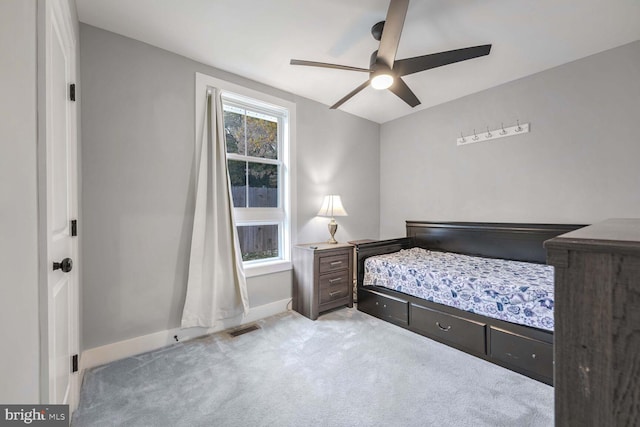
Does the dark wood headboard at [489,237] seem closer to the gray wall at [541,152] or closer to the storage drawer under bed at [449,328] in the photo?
the gray wall at [541,152]

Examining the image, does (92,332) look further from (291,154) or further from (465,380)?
(465,380)

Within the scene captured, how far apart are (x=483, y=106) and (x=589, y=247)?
3494 mm

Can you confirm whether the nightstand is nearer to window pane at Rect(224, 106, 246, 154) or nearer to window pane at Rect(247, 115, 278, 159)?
window pane at Rect(247, 115, 278, 159)

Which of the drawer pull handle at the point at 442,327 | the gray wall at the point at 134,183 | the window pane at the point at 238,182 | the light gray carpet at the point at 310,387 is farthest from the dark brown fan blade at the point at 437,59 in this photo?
the light gray carpet at the point at 310,387

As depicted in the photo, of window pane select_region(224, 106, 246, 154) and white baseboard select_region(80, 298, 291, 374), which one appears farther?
window pane select_region(224, 106, 246, 154)

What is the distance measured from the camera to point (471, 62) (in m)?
2.68

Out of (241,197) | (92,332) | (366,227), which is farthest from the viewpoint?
(366,227)

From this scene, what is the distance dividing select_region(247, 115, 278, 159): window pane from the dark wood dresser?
9.78 feet

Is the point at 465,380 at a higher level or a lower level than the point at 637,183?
lower

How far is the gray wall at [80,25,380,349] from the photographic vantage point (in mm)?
2080

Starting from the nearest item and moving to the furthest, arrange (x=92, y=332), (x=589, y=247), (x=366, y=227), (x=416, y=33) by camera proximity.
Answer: (x=589, y=247)
(x=92, y=332)
(x=416, y=33)
(x=366, y=227)

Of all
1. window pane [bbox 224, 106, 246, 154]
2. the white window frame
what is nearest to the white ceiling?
the white window frame

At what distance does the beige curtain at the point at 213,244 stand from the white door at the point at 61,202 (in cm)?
87

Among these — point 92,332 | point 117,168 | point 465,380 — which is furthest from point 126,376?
point 465,380
